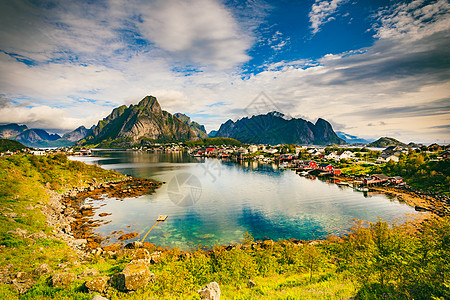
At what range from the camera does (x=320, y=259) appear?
14.4 meters

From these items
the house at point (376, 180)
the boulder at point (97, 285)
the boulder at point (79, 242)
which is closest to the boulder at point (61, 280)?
the boulder at point (97, 285)

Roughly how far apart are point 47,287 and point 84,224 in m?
21.3

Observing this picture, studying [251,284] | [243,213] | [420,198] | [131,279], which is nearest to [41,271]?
[131,279]

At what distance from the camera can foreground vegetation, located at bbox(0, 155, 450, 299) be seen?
716 centimetres

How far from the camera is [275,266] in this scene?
1516 centimetres

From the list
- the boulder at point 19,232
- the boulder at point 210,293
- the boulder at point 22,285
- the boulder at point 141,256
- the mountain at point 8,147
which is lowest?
the boulder at point 141,256

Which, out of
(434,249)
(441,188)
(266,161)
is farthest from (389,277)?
(266,161)

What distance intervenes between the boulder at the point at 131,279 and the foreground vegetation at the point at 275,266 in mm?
342

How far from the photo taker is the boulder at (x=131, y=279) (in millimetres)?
9672

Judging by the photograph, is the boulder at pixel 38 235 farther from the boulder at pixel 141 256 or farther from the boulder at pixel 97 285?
the boulder at pixel 97 285

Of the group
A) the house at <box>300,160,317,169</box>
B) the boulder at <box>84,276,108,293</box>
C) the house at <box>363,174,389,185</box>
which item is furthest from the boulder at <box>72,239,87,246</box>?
the house at <box>300,160,317,169</box>

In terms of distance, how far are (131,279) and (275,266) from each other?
1089 cm

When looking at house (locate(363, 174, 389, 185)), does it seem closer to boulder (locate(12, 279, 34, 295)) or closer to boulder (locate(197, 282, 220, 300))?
boulder (locate(197, 282, 220, 300))

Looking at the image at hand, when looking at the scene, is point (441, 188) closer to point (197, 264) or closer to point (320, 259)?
point (320, 259)
